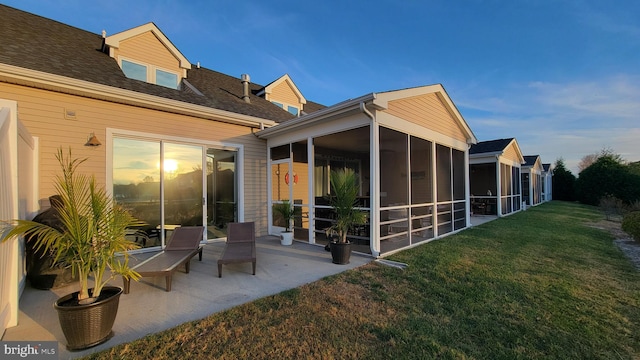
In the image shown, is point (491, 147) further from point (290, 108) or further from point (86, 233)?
point (86, 233)

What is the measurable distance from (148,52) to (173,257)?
23.6ft

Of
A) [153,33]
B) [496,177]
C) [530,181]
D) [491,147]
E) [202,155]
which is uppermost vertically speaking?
[153,33]

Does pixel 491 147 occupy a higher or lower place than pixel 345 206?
higher

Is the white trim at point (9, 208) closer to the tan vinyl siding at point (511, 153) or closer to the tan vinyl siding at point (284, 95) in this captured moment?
the tan vinyl siding at point (284, 95)

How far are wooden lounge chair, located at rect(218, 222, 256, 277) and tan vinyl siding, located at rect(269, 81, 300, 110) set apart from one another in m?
7.59

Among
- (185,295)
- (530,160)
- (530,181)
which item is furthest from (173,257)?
(530,160)

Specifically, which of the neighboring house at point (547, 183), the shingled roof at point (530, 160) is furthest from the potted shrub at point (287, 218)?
the neighboring house at point (547, 183)

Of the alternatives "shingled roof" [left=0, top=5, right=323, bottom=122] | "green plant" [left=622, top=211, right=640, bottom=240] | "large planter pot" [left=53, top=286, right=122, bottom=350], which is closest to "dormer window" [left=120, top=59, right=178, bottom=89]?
"shingled roof" [left=0, top=5, right=323, bottom=122]

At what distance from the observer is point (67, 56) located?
6238 mm

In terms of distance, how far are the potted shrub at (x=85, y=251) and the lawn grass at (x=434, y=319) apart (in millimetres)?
289

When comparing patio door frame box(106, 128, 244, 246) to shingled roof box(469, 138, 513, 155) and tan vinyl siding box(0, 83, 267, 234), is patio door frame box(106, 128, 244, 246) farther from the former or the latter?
shingled roof box(469, 138, 513, 155)

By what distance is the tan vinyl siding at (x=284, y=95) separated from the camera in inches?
473

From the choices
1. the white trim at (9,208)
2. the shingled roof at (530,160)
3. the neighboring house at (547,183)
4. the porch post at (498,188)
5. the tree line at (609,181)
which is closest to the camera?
the white trim at (9,208)

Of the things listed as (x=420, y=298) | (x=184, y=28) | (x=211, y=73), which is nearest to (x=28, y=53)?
(x=184, y=28)
